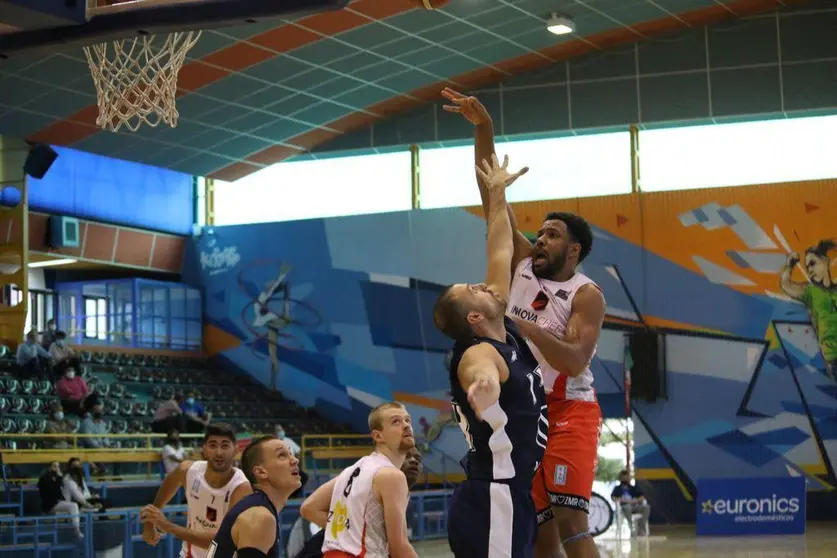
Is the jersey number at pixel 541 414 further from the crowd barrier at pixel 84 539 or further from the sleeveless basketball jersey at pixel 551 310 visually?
the crowd barrier at pixel 84 539

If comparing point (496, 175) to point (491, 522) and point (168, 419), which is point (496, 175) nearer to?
point (491, 522)

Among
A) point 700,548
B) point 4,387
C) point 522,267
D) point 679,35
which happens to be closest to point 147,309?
point 4,387

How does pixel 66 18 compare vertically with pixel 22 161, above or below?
below

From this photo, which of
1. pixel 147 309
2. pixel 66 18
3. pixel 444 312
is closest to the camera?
pixel 444 312

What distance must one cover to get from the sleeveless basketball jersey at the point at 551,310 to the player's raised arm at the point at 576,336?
5 centimetres

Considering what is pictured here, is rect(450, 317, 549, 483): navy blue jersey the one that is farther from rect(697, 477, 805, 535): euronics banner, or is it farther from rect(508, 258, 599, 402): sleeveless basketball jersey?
rect(697, 477, 805, 535): euronics banner

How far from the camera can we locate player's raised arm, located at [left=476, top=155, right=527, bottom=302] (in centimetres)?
544

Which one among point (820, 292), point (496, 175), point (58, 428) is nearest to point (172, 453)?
point (58, 428)

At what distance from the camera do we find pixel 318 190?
28.3 metres

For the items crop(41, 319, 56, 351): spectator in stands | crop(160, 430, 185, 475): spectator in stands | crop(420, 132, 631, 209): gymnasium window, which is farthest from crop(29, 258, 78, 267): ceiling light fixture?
crop(420, 132, 631, 209): gymnasium window

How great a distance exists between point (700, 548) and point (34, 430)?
1038cm

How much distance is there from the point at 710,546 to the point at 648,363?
24.0 ft

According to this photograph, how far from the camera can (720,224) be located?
80.5 feet

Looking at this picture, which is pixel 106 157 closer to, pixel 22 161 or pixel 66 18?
pixel 22 161
